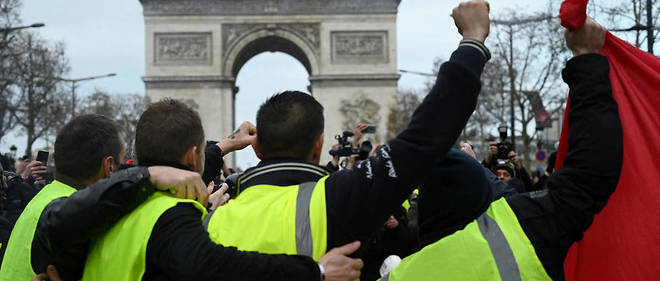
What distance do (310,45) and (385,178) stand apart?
31252mm

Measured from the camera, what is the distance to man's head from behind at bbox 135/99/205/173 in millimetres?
2352

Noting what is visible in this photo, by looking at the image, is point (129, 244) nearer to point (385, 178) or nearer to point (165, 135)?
point (165, 135)

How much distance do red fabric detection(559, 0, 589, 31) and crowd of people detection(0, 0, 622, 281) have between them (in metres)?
0.08

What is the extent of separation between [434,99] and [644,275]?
0.92m

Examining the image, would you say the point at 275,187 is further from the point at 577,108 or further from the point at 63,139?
the point at 63,139

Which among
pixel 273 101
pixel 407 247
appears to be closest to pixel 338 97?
pixel 407 247

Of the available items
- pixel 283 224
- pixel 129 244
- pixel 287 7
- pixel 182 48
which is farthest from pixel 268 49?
pixel 283 224

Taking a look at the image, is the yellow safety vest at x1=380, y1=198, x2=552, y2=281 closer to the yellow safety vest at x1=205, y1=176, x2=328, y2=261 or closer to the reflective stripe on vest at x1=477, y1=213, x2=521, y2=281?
the reflective stripe on vest at x1=477, y1=213, x2=521, y2=281

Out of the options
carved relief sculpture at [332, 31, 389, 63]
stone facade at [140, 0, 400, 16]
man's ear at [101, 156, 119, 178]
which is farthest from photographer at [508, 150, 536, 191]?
stone facade at [140, 0, 400, 16]

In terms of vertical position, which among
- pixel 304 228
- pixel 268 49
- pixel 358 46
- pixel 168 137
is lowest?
pixel 304 228

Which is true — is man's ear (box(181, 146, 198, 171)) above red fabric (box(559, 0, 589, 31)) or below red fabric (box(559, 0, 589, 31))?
below

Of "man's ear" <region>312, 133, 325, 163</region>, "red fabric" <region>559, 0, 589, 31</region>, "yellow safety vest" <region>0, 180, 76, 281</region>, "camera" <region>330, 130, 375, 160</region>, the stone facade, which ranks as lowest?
"yellow safety vest" <region>0, 180, 76, 281</region>

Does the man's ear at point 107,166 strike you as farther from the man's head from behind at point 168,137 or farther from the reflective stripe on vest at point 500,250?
the reflective stripe on vest at point 500,250

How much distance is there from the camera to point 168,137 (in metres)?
2.35
